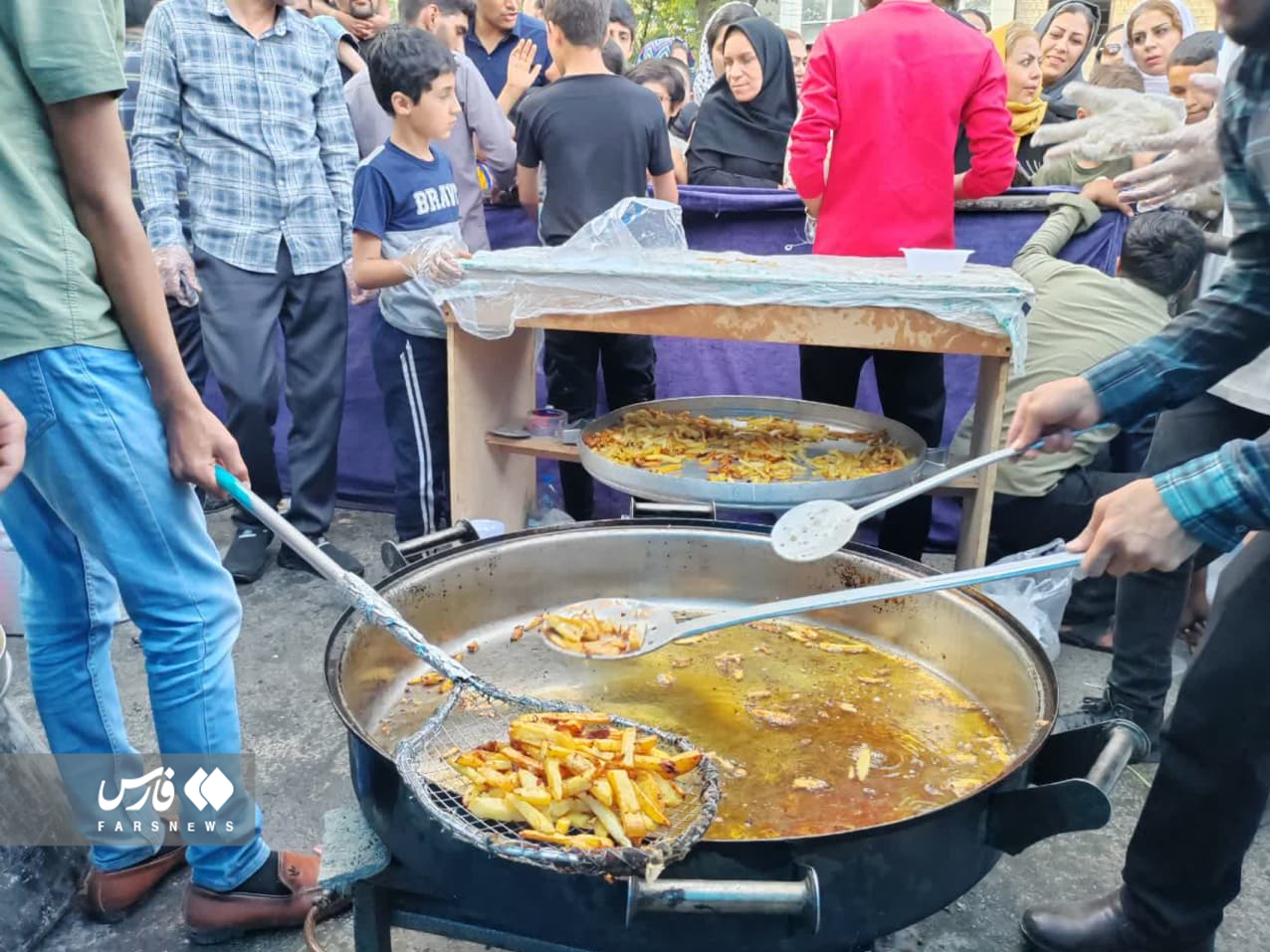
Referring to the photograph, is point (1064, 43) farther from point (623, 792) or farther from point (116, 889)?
point (116, 889)

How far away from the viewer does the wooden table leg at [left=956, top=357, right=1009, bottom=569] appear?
2.87 metres

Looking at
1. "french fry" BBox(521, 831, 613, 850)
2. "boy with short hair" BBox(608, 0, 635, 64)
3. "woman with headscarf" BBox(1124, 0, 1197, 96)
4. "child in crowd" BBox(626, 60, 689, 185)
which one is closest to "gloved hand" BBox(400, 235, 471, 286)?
"french fry" BBox(521, 831, 613, 850)

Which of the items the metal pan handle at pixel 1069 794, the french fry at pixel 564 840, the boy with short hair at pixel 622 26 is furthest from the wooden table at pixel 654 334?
the boy with short hair at pixel 622 26

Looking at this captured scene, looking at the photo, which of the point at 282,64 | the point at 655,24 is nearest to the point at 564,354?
the point at 282,64

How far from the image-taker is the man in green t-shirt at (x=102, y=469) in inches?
58.2

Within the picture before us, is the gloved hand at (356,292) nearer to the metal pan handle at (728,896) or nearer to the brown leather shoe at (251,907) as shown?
the brown leather shoe at (251,907)

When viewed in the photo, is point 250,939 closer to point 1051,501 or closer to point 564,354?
point 564,354

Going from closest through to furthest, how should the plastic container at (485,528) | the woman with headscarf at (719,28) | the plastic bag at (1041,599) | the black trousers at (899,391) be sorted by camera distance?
the plastic container at (485,528) → the plastic bag at (1041,599) → the black trousers at (899,391) → the woman with headscarf at (719,28)

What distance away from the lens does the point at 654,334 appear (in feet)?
10.1

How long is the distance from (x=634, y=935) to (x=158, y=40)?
3.40 meters

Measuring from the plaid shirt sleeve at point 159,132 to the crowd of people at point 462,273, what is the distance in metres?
0.01

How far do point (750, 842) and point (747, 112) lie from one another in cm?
437

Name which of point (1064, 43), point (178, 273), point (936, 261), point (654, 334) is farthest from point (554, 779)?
point (1064, 43)

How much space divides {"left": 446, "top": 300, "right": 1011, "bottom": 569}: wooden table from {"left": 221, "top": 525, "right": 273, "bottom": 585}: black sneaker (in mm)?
983
